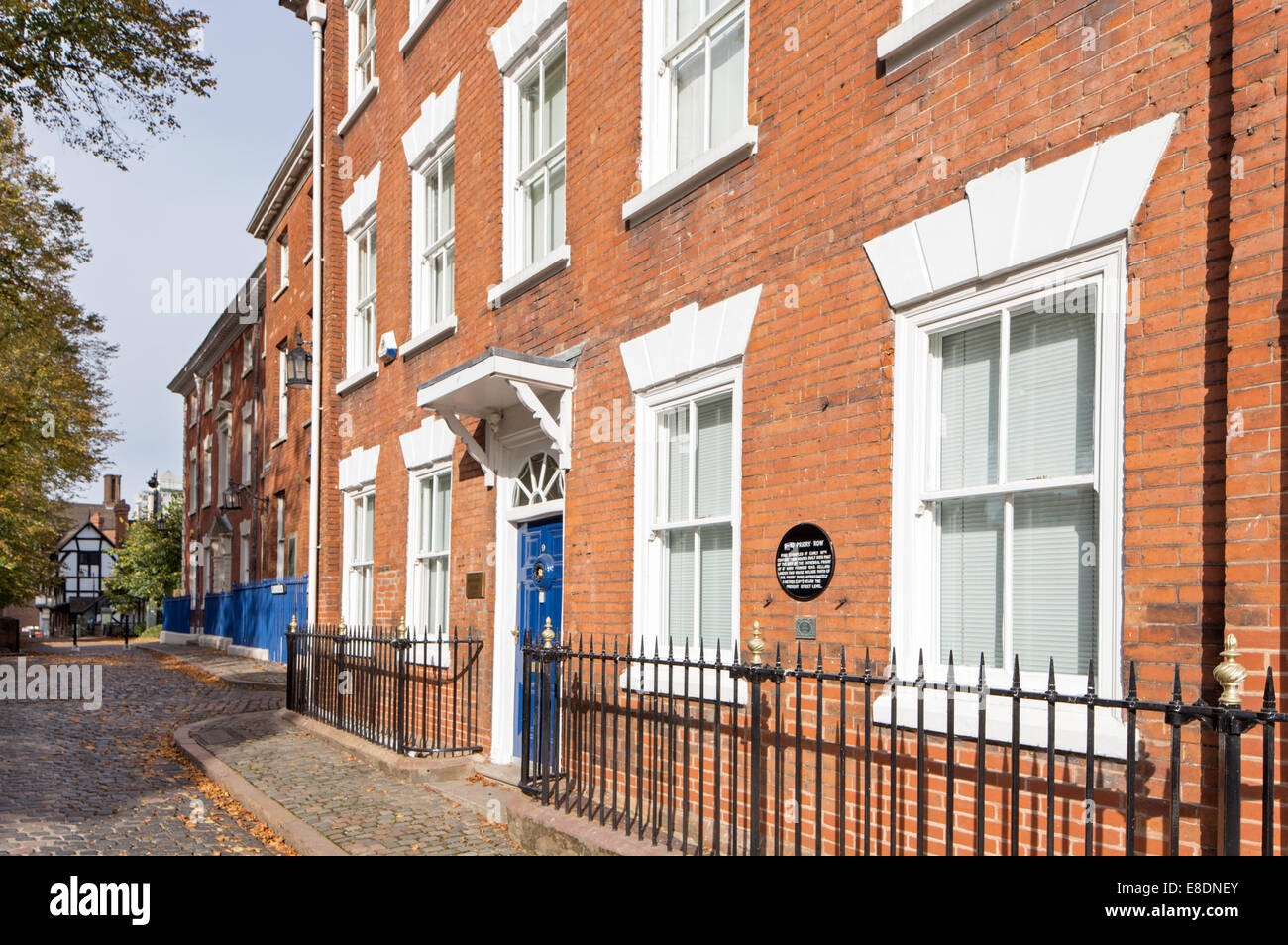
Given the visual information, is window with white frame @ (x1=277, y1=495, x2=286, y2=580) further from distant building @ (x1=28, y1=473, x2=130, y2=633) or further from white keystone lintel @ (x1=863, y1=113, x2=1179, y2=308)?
distant building @ (x1=28, y1=473, x2=130, y2=633)

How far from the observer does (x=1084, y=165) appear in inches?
149

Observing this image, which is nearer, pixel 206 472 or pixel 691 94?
pixel 691 94

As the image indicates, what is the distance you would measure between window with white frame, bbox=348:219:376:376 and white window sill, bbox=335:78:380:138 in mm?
1540

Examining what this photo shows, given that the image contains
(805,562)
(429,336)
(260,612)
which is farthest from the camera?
(260,612)

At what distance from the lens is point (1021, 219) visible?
13.2 ft

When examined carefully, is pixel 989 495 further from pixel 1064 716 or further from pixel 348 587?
pixel 348 587

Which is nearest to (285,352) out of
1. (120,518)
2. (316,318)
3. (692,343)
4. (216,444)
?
(316,318)

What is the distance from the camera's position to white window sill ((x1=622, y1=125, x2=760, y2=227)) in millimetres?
5621

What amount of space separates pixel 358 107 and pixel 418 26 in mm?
2464

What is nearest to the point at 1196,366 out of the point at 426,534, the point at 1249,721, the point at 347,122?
the point at 1249,721

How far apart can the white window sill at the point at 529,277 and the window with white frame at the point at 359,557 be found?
4014 millimetres

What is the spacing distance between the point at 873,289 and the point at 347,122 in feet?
34.3

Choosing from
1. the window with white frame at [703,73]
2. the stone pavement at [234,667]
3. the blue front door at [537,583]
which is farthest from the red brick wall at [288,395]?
the window with white frame at [703,73]

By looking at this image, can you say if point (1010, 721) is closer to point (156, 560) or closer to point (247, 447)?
point (247, 447)
